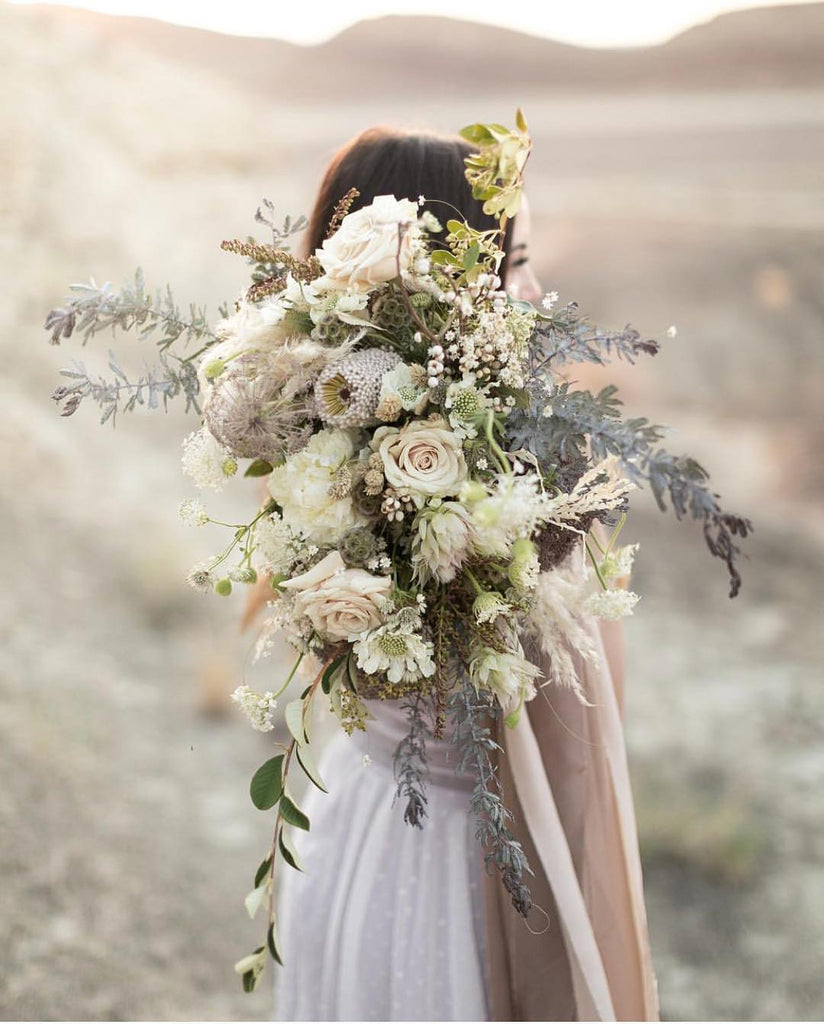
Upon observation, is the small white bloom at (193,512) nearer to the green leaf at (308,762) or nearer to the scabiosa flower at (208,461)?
the scabiosa flower at (208,461)


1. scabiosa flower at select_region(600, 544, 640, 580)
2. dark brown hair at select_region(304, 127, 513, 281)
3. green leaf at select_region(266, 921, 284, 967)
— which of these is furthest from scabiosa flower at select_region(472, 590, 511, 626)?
dark brown hair at select_region(304, 127, 513, 281)

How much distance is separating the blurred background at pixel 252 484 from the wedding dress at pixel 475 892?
1.48 meters

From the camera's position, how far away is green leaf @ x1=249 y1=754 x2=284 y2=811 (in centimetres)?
78

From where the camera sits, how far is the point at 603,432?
70cm

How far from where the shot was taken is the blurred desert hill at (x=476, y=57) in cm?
313

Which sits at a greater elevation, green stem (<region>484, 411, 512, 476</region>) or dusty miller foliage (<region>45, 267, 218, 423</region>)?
dusty miller foliage (<region>45, 267, 218, 423</region>)

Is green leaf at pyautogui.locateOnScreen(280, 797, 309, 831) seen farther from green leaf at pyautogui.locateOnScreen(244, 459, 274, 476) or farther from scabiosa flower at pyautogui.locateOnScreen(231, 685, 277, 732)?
green leaf at pyautogui.locateOnScreen(244, 459, 274, 476)

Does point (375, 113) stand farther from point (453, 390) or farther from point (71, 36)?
point (453, 390)

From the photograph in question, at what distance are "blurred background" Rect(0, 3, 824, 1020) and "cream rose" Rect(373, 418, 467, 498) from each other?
2.16 meters

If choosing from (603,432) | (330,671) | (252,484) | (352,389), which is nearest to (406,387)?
(352,389)

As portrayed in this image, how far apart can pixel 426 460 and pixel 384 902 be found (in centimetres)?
70

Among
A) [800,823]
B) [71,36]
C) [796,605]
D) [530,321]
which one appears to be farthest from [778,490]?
[71,36]

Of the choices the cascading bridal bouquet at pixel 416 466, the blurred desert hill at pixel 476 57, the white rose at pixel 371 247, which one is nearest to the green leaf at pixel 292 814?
the cascading bridal bouquet at pixel 416 466

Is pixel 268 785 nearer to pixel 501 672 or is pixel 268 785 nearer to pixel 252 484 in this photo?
A: pixel 501 672
